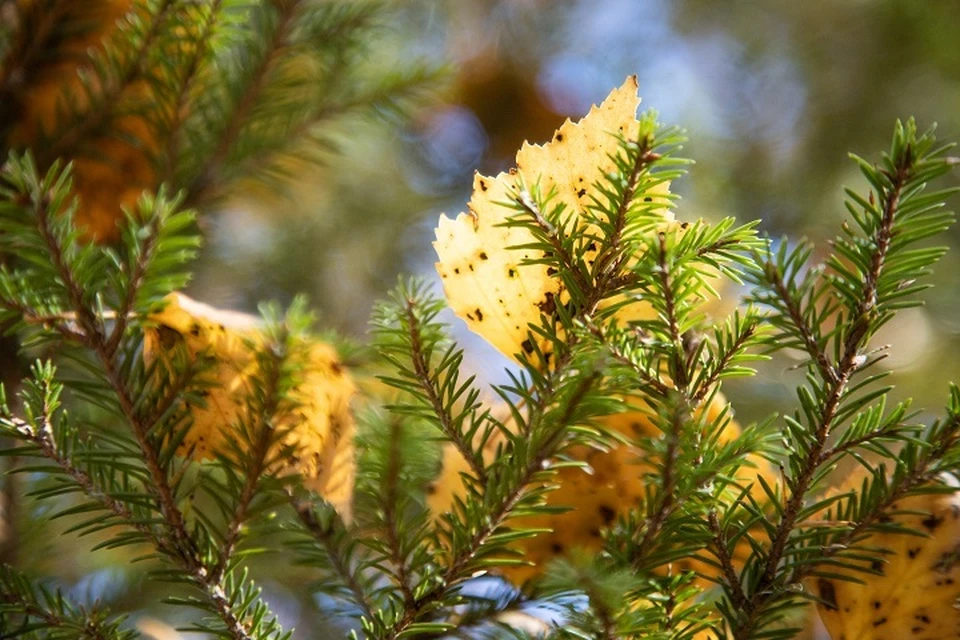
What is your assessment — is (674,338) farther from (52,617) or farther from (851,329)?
(52,617)

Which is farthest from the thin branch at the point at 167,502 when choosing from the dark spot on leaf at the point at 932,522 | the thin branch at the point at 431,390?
the dark spot on leaf at the point at 932,522

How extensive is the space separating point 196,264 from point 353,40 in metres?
0.34

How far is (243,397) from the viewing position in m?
0.48

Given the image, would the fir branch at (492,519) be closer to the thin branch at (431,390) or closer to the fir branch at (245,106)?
the thin branch at (431,390)

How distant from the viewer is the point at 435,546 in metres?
0.44

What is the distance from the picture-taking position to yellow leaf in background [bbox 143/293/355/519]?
1.60 ft

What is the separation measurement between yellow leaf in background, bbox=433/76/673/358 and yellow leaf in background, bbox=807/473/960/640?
0.17 m

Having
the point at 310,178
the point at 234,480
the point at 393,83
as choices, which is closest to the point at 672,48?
the point at 310,178

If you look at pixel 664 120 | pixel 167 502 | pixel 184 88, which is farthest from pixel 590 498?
pixel 664 120

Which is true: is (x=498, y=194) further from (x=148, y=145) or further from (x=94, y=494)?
(x=148, y=145)

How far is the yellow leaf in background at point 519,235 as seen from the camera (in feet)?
1.40

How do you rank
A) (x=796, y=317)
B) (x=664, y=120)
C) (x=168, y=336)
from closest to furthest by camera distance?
(x=796, y=317) → (x=168, y=336) → (x=664, y=120)

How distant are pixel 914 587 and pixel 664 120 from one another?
2.78 ft

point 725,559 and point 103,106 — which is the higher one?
point 103,106
